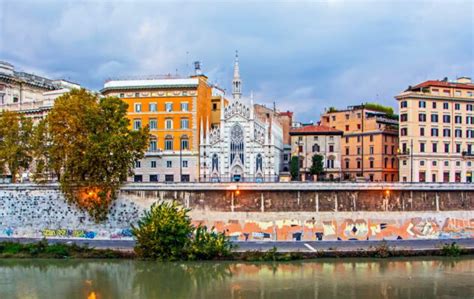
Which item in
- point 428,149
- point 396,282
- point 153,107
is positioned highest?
point 153,107

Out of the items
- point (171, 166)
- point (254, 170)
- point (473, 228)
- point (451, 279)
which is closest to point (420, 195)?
point (473, 228)

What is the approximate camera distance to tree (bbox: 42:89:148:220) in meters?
46.0

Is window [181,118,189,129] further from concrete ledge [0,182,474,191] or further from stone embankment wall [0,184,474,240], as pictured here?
stone embankment wall [0,184,474,240]

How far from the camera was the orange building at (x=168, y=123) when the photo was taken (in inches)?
2402

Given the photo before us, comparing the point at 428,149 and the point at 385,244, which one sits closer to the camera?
the point at 385,244

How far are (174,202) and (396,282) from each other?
16.9 meters

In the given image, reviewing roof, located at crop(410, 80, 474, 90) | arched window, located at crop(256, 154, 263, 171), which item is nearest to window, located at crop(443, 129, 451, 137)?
roof, located at crop(410, 80, 474, 90)

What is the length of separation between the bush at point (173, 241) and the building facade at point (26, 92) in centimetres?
2585

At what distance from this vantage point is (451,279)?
36.5 meters

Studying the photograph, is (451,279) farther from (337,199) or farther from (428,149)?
(428,149)

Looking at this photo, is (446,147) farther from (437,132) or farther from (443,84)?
(443,84)

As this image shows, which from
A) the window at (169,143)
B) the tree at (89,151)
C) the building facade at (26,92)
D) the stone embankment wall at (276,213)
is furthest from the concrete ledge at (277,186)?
the building facade at (26,92)

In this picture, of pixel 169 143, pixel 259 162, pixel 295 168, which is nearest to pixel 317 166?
pixel 295 168

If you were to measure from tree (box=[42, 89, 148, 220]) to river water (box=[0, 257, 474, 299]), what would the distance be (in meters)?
6.82
